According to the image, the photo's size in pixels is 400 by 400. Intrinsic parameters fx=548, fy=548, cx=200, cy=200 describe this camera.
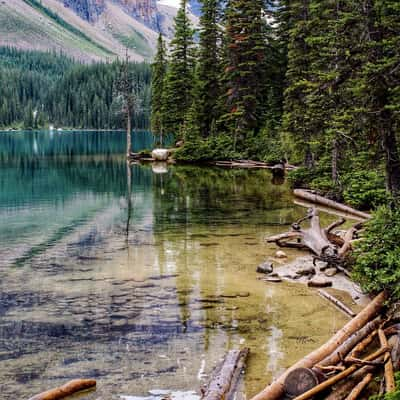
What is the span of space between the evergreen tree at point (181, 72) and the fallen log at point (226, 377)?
50.2 metres

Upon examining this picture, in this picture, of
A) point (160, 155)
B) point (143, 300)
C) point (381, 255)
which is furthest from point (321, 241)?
point (160, 155)

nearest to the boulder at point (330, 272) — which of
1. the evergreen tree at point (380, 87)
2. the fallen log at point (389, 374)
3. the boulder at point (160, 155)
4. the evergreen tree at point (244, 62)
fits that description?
the evergreen tree at point (380, 87)

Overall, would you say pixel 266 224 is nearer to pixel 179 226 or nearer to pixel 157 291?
pixel 179 226

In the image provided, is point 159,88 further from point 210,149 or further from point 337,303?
point 337,303

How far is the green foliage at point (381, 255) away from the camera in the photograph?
10812 millimetres

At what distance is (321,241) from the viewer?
53.4ft

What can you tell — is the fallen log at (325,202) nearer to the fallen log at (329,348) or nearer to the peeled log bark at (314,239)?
the peeled log bark at (314,239)

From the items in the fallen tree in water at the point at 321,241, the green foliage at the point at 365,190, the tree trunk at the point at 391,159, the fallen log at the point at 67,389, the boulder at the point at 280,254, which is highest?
the tree trunk at the point at 391,159

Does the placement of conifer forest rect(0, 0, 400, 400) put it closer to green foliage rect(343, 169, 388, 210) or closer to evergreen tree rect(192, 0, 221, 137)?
green foliage rect(343, 169, 388, 210)

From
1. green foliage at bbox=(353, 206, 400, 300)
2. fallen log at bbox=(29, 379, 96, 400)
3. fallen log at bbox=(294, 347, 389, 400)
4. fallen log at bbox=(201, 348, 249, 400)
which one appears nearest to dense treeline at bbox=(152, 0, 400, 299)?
green foliage at bbox=(353, 206, 400, 300)

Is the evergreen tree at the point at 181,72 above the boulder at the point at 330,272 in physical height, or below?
above

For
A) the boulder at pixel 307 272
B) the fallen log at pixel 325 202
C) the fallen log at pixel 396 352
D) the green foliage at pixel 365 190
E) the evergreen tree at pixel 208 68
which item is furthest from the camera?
the evergreen tree at pixel 208 68

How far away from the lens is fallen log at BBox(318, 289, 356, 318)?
11375 millimetres

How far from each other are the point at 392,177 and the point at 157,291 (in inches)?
301
